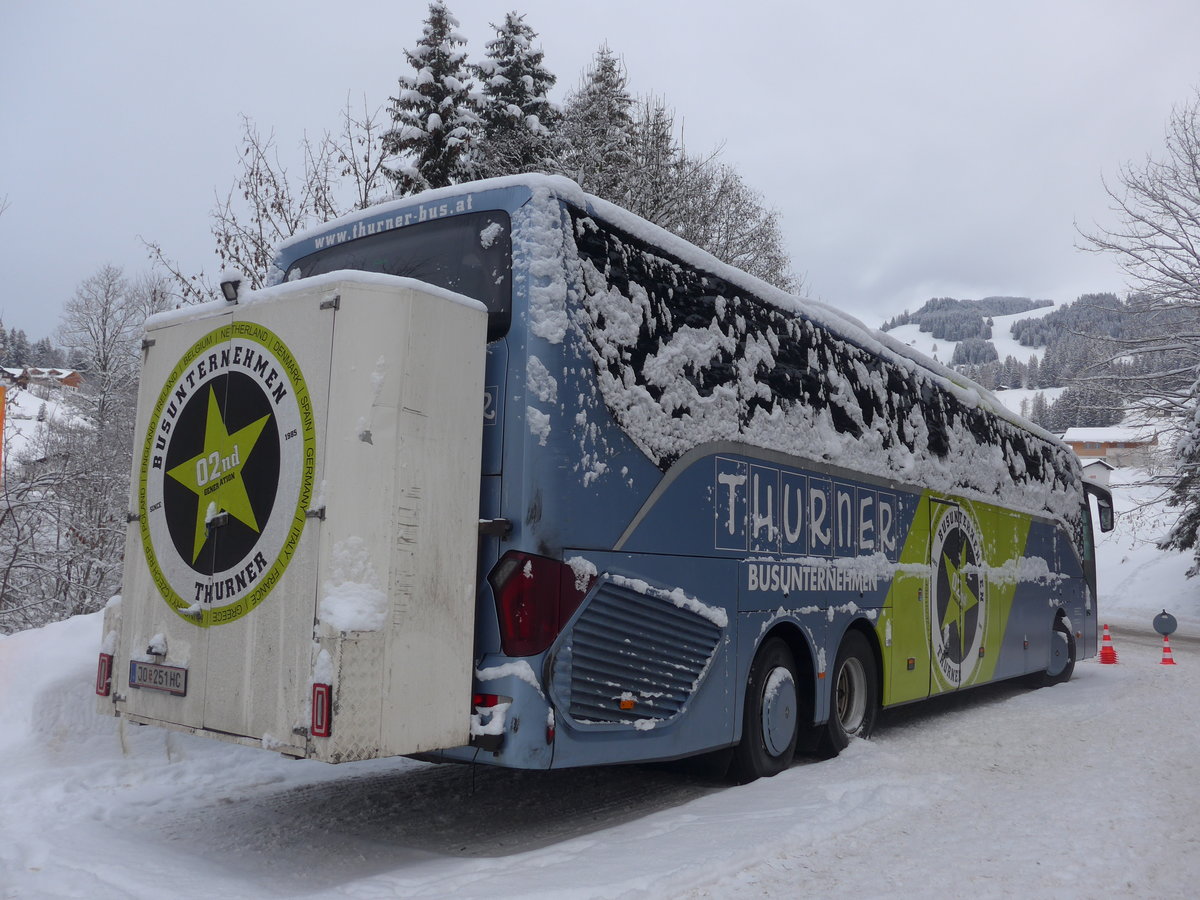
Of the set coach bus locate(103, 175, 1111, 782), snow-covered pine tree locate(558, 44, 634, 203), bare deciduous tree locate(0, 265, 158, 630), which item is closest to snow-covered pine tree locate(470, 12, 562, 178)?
snow-covered pine tree locate(558, 44, 634, 203)

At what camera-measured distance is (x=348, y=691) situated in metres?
4.18

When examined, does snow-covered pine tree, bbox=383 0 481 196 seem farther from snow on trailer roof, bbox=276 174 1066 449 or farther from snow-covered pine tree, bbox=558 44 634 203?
snow on trailer roof, bbox=276 174 1066 449

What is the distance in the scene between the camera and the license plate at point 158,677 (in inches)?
193

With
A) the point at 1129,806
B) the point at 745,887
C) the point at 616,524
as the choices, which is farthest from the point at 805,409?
the point at 745,887

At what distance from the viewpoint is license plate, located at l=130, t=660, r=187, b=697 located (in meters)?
4.91

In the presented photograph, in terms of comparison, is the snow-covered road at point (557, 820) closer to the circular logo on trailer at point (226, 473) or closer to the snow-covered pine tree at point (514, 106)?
the circular logo on trailer at point (226, 473)

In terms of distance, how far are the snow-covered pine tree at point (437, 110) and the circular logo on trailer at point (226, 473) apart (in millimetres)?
19780

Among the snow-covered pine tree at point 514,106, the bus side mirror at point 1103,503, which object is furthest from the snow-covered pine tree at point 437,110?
the bus side mirror at point 1103,503

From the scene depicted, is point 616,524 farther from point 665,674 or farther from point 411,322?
point 411,322

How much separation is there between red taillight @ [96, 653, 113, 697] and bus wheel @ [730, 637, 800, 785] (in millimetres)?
3766

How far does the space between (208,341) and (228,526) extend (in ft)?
3.37

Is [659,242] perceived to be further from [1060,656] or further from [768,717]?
[1060,656]

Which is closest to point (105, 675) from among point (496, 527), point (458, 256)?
point (496, 527)

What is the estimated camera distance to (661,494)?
18.3 ft
